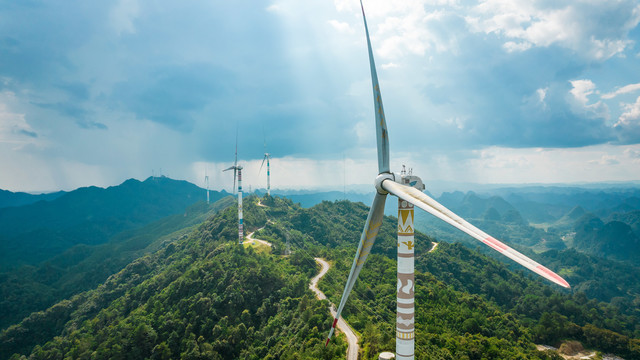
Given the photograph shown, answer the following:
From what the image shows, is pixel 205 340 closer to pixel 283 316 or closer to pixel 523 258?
pixel 283 316

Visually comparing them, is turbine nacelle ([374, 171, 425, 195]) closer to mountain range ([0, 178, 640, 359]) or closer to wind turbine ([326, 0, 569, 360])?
wind turbine ([326, 0, 569, 360])

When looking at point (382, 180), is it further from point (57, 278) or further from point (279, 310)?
point (57, 278)

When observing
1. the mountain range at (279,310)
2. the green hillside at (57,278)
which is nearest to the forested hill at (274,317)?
the mountain range at (279,310)

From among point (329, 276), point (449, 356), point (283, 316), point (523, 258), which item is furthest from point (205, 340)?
point (523, 258)

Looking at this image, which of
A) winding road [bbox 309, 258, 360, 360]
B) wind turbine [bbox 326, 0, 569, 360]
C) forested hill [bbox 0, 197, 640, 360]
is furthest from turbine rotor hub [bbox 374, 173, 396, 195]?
winding road [bbox 309, 258, 360, 360]

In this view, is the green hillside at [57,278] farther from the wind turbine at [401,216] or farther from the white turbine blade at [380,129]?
the white turbine blade at [380,129]

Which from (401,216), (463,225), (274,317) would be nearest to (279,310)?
(274,317)
